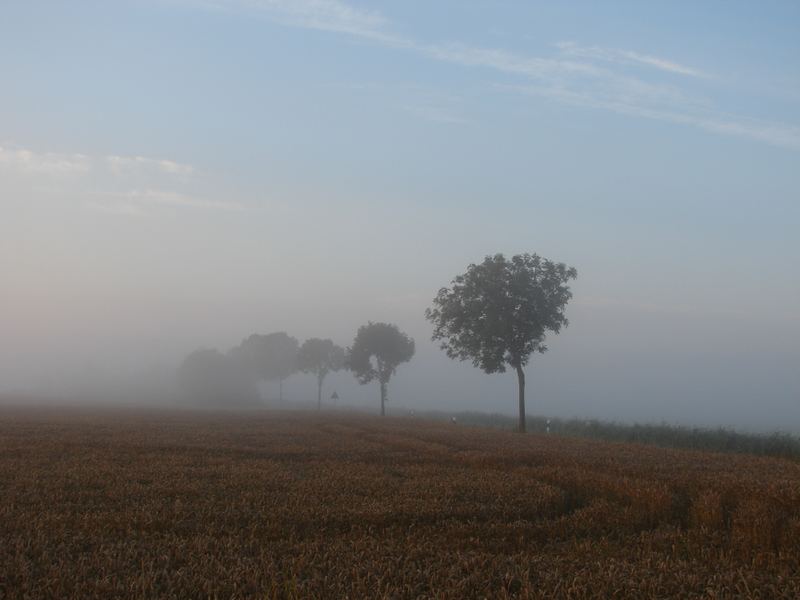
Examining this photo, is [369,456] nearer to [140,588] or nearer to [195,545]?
[195,545]

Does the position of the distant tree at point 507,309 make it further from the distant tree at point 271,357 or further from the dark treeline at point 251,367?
the distant tree at point 271,357

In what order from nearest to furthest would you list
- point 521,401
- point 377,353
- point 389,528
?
1. point 389,528
2. point 521,401
3. point 377,353

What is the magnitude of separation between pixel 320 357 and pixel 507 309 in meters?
85.4

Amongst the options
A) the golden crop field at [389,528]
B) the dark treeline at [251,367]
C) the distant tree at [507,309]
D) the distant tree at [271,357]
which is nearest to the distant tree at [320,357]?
the dark treeline at [251,367]

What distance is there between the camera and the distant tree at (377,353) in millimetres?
89875

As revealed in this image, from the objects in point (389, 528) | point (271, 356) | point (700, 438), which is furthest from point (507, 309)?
point (271, 356)

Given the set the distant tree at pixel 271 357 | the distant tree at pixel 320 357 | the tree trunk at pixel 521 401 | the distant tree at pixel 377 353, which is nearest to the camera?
the tree trunk at pixel 521 401

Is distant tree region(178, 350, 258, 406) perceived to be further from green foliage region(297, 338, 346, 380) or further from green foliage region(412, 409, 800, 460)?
green foliage region(412, 409, 800, 460)

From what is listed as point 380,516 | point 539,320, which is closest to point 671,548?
point 380,516

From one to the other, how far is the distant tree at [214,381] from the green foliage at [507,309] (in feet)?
324

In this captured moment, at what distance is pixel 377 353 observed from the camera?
8981 centimetres

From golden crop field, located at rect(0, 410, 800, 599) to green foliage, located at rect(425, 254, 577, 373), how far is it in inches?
1013

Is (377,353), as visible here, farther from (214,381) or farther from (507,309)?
(214,381)

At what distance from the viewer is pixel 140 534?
10.6 m
